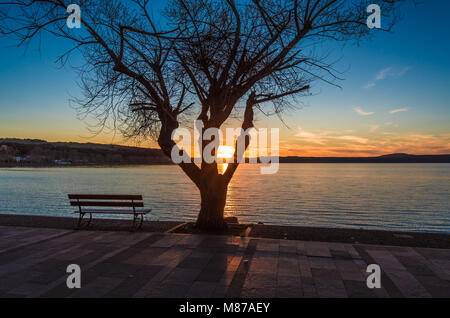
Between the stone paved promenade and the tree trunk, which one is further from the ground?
the tree trunk

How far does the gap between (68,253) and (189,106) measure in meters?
5.18

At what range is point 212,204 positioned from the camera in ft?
28.5

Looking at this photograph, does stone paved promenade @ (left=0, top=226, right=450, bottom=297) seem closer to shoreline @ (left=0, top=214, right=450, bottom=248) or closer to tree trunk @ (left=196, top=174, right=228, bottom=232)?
shoreline @ (left=0, top=214, right=450, bottom=248)

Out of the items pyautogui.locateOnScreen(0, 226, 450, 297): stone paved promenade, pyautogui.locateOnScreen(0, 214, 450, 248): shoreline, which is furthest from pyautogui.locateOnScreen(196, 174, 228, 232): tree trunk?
pyautogui.locateOnScreen(0, 226, 450, 297): stone paved promenade

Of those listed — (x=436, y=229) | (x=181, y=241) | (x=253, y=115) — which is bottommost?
(x=436, y=229)

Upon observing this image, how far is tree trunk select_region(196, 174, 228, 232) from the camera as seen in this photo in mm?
8625

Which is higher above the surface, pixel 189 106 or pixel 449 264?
pixel 189 106

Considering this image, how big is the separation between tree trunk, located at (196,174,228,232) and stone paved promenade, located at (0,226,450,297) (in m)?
0.93

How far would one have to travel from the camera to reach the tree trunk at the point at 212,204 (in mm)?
8625

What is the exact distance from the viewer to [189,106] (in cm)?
941

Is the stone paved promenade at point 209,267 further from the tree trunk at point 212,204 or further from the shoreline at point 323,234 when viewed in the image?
the tree trunk at point 212,204
